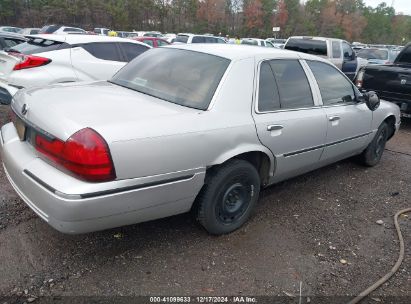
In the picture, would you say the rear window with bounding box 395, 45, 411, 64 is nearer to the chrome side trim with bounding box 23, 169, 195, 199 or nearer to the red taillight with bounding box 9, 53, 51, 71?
the red taillight with bounding box 9, 53, 51, 71

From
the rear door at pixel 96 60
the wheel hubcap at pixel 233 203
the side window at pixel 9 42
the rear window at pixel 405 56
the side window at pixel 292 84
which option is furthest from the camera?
the rear window at pixel 405 56

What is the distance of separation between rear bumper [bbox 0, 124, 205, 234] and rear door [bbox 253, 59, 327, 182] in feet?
2.94

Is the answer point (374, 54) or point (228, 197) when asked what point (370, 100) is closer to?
point (228, 197)

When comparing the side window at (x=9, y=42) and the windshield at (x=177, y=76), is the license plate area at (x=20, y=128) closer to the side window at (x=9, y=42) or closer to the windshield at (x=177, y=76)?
the windshield at (x=177, y=76)

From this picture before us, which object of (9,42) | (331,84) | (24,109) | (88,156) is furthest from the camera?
(9,42)

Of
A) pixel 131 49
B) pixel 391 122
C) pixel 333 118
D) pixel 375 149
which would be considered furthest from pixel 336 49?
pixel 333 118

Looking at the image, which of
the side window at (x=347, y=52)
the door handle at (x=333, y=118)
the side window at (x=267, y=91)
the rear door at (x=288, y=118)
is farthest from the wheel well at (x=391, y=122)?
the side window at (x=347, y=52)

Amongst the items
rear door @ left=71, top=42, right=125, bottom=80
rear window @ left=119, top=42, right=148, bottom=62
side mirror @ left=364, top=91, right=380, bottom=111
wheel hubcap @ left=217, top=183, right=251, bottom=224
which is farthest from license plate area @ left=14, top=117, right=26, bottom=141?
rear window @ left=119, top=42, right=148, bottom=62

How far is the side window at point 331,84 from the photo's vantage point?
164 inches

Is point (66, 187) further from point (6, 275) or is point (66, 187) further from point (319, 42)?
point (319, 42)

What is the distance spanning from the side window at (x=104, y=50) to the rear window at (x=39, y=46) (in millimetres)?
410

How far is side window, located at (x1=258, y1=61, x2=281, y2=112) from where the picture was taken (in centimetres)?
343

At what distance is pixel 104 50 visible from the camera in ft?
22.9

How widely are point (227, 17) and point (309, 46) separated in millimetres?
52661
